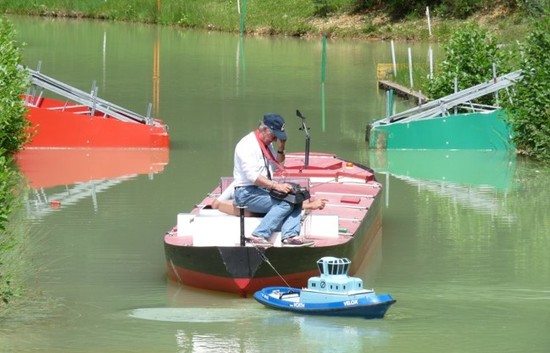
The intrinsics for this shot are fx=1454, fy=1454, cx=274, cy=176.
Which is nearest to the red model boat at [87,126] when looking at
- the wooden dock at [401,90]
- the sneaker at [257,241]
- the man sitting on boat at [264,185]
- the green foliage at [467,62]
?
the green foliage at [467,62]

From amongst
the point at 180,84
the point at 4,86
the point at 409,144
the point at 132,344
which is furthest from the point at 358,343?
the point at 180,84

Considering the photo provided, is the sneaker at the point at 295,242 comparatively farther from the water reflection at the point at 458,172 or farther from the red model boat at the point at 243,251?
the water reflection at the point at 458,172

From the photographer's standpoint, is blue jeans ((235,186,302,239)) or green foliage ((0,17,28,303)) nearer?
blue jeans ((235,186,302,239))

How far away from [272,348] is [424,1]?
152 feet

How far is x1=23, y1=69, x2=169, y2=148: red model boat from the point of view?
2369cm

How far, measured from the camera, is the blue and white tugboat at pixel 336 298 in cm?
1269

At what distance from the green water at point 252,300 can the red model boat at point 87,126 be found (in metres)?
0.61

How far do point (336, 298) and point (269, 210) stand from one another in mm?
1658

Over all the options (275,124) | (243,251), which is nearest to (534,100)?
(275,124)

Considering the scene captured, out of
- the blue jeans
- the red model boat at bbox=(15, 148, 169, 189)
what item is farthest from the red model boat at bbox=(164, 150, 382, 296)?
the red model boat at bbox=(15, 148, 169, 189)

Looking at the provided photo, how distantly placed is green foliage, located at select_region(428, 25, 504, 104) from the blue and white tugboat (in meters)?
14.4

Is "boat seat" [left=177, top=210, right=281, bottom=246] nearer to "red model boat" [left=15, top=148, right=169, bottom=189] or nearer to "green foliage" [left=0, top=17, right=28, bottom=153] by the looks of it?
"green foliage" [left=0, top=17, right=28, bottom=153]

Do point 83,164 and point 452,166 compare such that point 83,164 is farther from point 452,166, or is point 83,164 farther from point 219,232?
point 219,232

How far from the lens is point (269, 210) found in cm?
1412
